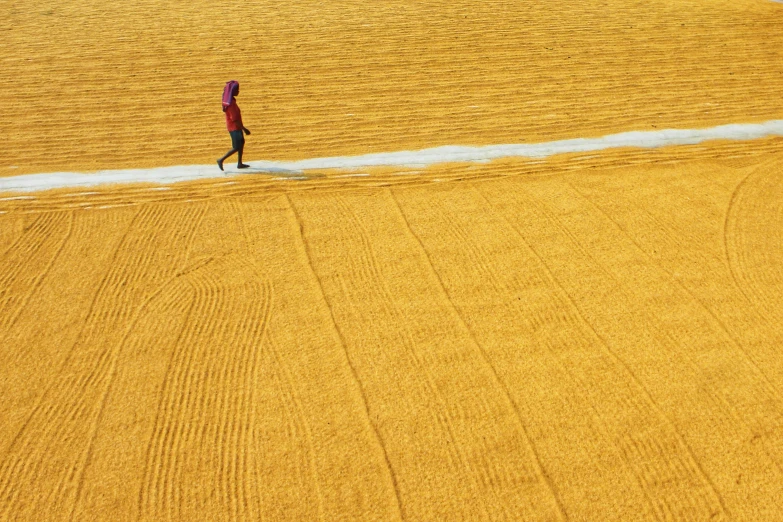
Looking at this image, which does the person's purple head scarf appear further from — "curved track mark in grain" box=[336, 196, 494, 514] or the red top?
"curved track mark in grain" box=[336, 196, 494, 514]

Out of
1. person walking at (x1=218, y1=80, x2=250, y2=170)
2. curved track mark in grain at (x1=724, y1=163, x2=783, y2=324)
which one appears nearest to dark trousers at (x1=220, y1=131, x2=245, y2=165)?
person walking at (x1=218, y1=80, x2=250, y2=170)

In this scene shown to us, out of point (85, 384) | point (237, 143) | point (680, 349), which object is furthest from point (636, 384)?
point (237, 143)

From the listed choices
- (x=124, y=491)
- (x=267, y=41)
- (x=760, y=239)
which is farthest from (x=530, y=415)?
(x=267, y=41)

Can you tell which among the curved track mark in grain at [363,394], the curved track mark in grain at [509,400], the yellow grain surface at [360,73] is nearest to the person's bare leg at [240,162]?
the yellow grain surface at [360,73]

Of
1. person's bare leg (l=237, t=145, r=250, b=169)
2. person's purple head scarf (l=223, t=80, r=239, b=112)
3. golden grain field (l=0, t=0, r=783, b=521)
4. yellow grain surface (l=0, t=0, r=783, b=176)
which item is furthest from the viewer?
yellow grain surface (l=0, t=0, r=783, b=176)

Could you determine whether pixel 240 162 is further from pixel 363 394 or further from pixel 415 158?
pixel 363 394

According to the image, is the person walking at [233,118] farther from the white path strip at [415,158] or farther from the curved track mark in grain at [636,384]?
the curved track mark in grain at [636,384]
